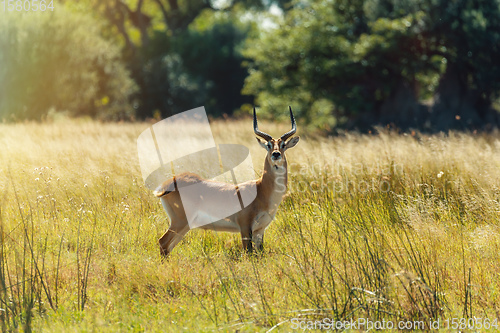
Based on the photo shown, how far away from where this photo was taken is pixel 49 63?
75.4ft

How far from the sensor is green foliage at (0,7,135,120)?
69.5 feet

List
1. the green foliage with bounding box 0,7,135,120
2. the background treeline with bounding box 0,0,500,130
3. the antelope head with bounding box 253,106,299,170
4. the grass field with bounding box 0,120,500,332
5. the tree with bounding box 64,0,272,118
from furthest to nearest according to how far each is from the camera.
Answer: the tree with bounding box 64,0,272,118 → the green foliage with bounding box 0,7,135,120 → the background treeline with bounding box 0,0,500,130 → the antelope head with bounding box 253,106,299,170 → the grass field with bounding box 0,120,500,332

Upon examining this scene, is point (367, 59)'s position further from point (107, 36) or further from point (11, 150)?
point (107, 36)

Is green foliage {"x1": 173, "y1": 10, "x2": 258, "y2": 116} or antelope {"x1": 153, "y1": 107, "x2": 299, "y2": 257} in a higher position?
green foliage {"x1": 173, "y1": 10, "x2": 258, "y2": 116}

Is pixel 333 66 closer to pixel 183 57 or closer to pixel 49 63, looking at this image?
pixel 49 63

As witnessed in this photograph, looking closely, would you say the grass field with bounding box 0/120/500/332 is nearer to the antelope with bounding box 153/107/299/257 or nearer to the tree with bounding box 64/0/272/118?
the antelope with bounding box 153/107/299/257

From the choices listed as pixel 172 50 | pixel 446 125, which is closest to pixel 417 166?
pixel 446 125

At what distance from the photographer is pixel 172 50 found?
3275 centimetres
